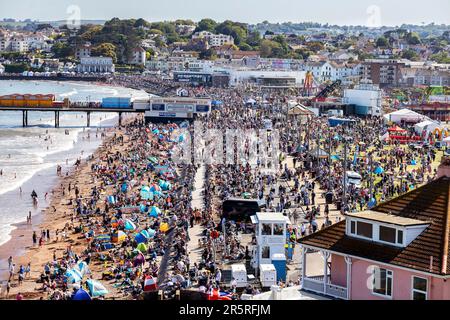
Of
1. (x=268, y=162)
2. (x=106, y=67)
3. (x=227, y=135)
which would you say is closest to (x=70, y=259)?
(x=268, y=162)

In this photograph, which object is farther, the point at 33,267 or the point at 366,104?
the point at 366,104

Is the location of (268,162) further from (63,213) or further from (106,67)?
(106,67)

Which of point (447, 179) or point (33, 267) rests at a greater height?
point (447, 179)

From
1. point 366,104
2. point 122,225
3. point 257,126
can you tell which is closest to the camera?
point 122,225

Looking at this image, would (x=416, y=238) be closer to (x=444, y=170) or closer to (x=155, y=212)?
(x=444, y=170)

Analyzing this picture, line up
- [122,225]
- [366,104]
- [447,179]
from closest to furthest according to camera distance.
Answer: [447,179] < [122,225] < [366,104]

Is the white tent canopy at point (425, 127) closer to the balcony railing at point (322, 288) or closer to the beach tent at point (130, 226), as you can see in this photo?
the beach tent at point (130, 226)
